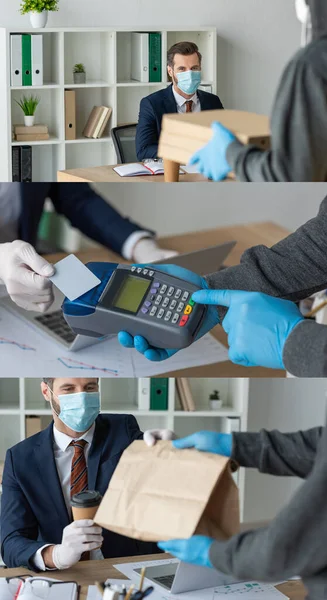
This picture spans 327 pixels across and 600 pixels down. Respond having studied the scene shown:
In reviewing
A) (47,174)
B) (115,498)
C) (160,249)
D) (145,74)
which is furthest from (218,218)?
(47,174)

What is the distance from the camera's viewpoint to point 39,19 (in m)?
4.23

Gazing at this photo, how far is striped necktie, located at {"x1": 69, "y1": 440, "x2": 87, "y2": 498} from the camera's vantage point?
5.74ft

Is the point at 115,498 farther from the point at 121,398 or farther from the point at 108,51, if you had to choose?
the point at 108,51

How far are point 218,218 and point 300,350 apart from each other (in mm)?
471

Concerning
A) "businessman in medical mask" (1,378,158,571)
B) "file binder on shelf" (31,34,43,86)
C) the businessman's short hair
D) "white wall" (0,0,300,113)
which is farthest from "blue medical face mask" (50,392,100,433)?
"file binder on shelf" (31,34,43,86)

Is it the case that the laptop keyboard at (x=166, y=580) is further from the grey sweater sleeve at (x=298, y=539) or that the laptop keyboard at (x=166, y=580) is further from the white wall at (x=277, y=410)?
the grey sweater sleeve at (x=298, y=539)

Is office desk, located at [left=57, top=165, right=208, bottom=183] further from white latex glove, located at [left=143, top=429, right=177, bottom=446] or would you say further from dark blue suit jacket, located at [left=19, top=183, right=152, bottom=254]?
white latex glove, located at [left=143, top=429, right=177, bottom=446]

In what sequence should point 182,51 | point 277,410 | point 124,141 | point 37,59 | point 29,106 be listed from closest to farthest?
point 277,410 → point 182,51 → point 124,141 → point 37,59 → point 29,106

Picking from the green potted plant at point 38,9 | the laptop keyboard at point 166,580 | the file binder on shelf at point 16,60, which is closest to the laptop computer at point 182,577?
the laptop keyboard at point 166,580

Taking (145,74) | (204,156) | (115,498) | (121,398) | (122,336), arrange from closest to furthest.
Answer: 1. (204,156)
2. (115,498)
3. (122,336)
4. (121,398)
5. (145,74)

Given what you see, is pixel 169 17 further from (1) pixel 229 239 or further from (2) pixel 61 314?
(2) pixel 61 314

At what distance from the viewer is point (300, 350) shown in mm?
1283

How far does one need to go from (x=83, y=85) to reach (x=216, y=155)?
3.05m

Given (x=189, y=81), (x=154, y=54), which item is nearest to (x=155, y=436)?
(x=189, y=81)
